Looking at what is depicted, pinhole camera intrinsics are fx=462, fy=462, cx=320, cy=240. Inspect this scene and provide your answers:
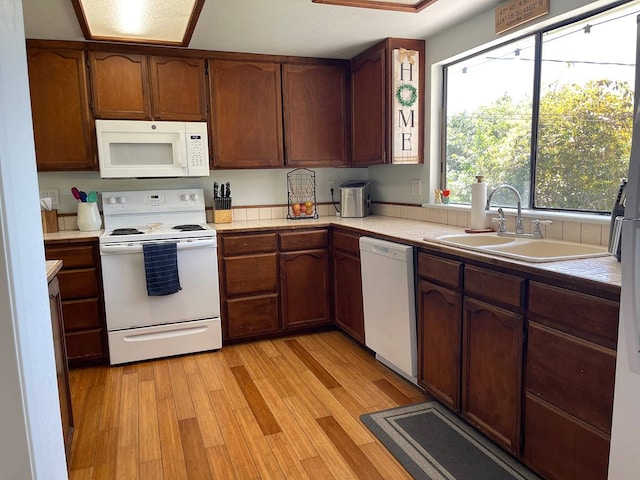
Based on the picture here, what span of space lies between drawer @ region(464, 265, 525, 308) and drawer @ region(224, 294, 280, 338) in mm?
1726

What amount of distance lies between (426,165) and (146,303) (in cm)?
218

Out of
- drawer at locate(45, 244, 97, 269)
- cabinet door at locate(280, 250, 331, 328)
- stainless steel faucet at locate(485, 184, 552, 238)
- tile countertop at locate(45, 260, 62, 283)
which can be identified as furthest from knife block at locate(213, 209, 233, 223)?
stainless steel faucet at locate(485, 184, 552, 238)

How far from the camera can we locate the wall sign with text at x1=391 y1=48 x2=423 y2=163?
10.6 ft

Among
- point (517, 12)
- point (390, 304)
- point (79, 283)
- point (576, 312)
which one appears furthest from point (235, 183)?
point (576, 312)

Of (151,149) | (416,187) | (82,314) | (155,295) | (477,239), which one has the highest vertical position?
(151,149)

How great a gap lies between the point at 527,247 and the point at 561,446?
1.01 meters

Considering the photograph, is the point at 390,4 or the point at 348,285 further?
the point at 348,285

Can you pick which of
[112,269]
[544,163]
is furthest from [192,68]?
[544,163]

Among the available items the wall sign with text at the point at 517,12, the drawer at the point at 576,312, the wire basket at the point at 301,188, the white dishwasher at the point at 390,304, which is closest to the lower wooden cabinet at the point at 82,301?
the wire basket at the point at 301,188

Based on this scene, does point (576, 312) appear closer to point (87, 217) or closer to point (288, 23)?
point (288, 23)

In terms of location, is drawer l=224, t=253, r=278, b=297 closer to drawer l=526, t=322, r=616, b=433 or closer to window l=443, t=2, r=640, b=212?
window l=443, t=2, r=640, b=212

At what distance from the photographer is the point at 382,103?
331cm

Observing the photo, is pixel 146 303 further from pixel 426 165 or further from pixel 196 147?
pixel 426 165

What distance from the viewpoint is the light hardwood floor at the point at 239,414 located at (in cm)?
197
